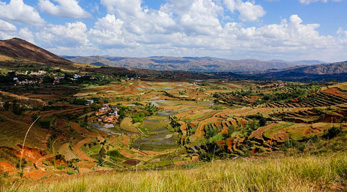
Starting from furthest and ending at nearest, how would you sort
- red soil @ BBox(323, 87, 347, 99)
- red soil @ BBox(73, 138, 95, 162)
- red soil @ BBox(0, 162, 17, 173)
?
red soil @ BBox(323, 87, 347, 99) → red soil @ BBox(73, 138, 95, 162) → red soil @ BBox(0, 162, 17, 173)

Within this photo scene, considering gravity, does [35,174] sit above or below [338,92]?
below

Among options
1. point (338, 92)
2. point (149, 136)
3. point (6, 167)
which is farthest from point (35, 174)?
point (338, 92)

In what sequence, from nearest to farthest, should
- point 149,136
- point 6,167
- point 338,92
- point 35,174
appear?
point 6,167
point 35,174
point 149,136
point 338,92

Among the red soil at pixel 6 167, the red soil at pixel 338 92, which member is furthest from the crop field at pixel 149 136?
the red soil at pixel 338 92

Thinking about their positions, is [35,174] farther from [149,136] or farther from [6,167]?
[149,136]

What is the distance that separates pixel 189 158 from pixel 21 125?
2775 cm

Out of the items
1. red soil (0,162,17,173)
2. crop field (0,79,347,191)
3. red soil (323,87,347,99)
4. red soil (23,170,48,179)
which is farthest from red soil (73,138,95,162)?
red soil (323,87,347,99)

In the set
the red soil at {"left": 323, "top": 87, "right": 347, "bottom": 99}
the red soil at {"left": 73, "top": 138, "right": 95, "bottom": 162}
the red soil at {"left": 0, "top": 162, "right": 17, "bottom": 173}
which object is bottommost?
A: the red soil at {"left": 73, "top": 138, "right": 95, "bottom": 162}

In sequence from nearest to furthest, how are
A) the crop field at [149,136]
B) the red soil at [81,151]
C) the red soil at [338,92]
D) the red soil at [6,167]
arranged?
the red soil at [6,167] → the crop field at [149,136] → the red soil at [81,151] → the red soil at [338,92]

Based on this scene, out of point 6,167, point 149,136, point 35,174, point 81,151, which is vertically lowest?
point 149,136

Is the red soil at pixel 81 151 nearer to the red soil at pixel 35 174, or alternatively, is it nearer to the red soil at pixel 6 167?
the red soil at pixel 35 174

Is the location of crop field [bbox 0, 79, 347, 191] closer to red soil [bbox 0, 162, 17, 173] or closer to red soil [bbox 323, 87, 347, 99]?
red soil [bbox 0, 162, 17, 173]

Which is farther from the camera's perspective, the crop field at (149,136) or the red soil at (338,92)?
the red soil at (338,92)

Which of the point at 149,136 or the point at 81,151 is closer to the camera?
the point at 81,151
